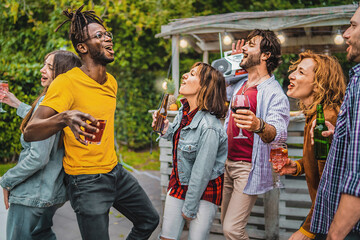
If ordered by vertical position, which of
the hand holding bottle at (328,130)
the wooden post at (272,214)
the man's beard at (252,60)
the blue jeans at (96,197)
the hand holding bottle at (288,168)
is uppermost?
the man's beard at (252,60)

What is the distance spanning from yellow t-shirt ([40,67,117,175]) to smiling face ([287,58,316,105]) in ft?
4.47

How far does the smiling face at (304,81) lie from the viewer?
88.9 inches

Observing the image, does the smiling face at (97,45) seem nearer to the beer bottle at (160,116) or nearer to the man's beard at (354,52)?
the beer bottle at (160,116)

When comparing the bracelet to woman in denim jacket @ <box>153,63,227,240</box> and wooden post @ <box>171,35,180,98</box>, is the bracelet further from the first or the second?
wooden post @ <box>171,35,180,98</box>

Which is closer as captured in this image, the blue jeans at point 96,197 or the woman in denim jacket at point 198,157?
the blue jeans at point 96,197

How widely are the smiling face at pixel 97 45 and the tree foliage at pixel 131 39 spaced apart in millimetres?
5911

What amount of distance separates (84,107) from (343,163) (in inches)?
59.1

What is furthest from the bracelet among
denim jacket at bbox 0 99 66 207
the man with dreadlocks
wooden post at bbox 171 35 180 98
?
wooden post at bbox 171 35 180 98

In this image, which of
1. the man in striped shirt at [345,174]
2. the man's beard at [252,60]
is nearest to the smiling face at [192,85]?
the man's beard at [252,60]

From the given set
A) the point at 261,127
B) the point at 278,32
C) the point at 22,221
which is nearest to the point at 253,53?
the point at 261,127

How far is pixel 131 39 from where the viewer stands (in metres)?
9.03

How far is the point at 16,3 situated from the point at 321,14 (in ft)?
21.2

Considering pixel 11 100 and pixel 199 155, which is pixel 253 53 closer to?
pixel 199 155

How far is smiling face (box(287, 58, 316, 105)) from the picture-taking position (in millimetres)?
2258
